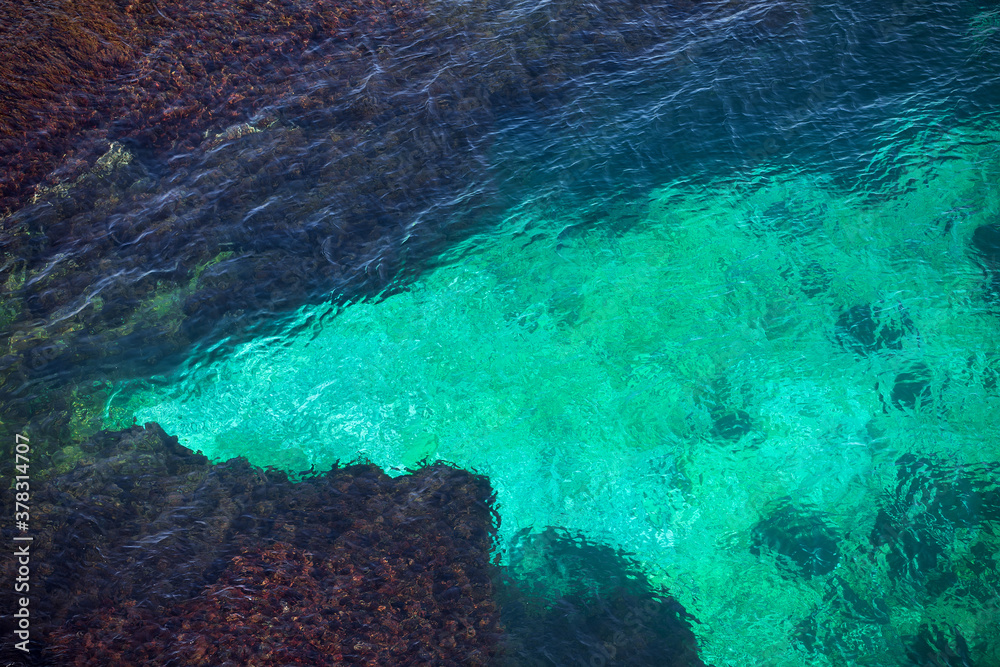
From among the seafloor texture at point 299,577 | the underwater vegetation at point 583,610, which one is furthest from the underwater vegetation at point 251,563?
the underwater vegetation at point 583,610

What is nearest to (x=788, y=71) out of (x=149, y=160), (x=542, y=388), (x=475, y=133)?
(x=475, y=133)

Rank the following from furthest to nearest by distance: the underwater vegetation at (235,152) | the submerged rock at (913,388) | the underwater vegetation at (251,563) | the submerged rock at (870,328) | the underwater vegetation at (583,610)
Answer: the underwater vegetation at (235,152), the submerged rock at (870,328), the submerged rock at (913,388), the underwater vegetation at (583,610), the underwater vegetation at (251,563)

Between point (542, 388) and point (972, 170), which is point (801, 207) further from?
point (542, 388)

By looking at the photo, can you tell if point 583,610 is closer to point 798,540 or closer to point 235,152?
point 798,540

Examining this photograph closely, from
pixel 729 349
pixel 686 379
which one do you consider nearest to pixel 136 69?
pixel 686 379

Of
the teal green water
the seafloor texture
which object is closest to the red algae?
the teal green water

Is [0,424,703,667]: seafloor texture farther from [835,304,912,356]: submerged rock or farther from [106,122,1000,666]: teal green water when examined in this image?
[835,304,912,356]: submerged rock

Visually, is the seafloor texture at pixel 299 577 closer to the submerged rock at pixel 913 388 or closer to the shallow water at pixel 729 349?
the shallow water at pixel 729 349
